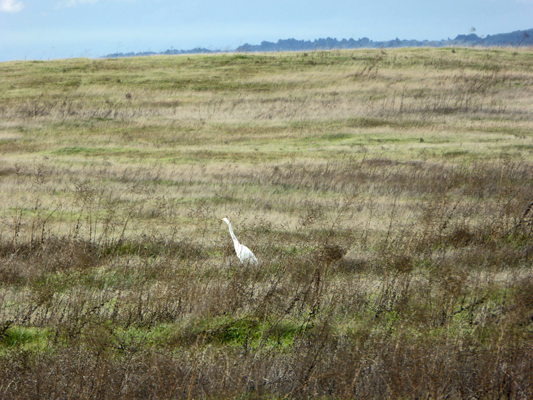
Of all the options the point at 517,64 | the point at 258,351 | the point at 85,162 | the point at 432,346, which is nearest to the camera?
the point at 432,346

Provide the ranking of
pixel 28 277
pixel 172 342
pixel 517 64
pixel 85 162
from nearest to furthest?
pixel 172 342 < pixel 28 277 < pixel 85 162 < pixel 517 64

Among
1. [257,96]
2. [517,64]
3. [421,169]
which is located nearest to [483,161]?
[421,169]

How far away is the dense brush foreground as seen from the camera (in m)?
4.72

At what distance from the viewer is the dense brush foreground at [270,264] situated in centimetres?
472

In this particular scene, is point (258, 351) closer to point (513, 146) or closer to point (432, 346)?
point (432, 346)

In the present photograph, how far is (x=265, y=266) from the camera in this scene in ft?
26.8

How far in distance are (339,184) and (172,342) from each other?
35.9ft

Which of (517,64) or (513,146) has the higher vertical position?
(517,64)

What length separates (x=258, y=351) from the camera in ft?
17.7

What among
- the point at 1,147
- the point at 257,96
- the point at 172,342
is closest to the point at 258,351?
the point at 172,342

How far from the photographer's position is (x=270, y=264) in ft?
27.3

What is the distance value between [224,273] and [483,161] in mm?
14317

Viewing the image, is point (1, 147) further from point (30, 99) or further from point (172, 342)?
point (172, 342)

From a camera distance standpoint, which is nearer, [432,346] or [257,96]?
[432,346]
